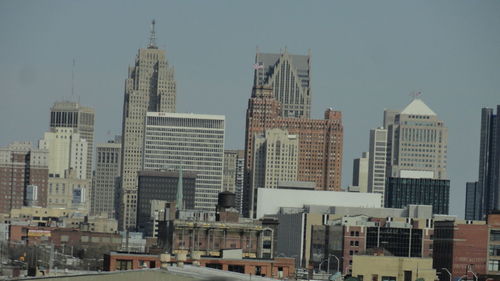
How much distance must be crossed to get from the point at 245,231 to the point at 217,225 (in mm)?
2496

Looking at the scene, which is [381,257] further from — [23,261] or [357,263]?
[23,261]

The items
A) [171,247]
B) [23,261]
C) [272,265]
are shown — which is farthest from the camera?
[171,247]

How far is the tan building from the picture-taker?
155000 millimetres

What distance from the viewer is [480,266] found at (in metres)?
185

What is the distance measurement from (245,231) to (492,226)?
21096 mm

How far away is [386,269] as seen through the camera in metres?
156

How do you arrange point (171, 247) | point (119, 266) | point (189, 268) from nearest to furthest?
1. point (189, 268)
2. point (119, 266)
3. point (171, 247)

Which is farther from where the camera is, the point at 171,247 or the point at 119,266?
the point at 171,247

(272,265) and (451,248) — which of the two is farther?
(451,248)

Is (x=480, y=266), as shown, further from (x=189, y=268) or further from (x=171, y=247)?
(x=189, y=268)

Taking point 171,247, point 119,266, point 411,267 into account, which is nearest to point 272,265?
point 119,266

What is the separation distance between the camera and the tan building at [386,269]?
155 m

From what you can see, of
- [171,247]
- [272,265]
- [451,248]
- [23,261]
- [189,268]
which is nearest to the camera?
[189,268]

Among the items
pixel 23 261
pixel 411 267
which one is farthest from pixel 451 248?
pixel 23 261
